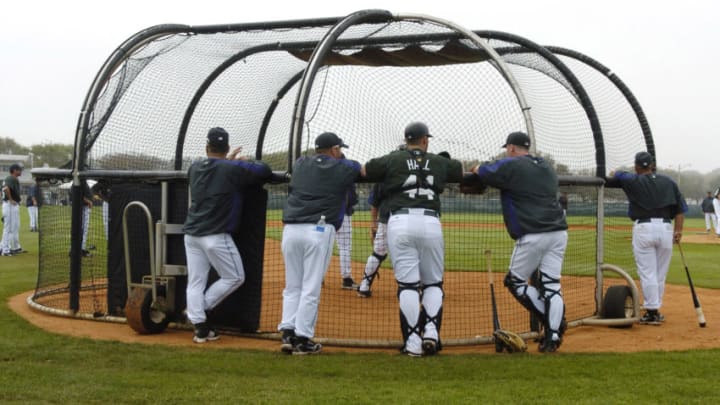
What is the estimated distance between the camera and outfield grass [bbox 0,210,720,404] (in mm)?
4199

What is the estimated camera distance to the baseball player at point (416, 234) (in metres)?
5.43

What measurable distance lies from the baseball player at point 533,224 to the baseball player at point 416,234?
2.04ft

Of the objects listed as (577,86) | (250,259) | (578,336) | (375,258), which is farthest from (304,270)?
(577,86)

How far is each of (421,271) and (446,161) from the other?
1018 mm

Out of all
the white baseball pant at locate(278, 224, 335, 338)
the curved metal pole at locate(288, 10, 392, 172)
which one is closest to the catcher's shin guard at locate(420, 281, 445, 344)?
the white baseball pant at locate(278, 224, 335, 338)

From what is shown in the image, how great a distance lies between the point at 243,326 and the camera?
6453 mm

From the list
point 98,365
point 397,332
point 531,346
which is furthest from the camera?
point 397,332

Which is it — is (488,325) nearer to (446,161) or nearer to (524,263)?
(524,263)

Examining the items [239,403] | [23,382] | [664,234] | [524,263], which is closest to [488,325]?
[524,263]

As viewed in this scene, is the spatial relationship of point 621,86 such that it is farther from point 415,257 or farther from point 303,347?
point 303,347

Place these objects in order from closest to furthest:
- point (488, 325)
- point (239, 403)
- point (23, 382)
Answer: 1. point (239, 403)
2. point (23, 382)
3. point (488, 325)

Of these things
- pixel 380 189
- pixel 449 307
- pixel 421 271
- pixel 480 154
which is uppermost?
pixel 480 154

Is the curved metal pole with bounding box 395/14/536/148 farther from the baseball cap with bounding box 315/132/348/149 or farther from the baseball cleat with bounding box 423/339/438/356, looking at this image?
the baseball cleat with bounding box 423/339/438/356

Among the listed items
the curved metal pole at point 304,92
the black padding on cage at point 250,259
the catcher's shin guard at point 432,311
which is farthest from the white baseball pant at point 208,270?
the catcher's shin guard at point 432,311
